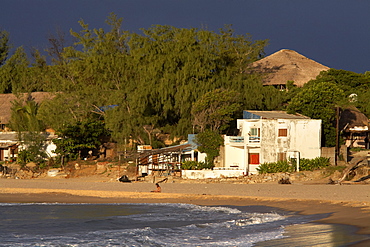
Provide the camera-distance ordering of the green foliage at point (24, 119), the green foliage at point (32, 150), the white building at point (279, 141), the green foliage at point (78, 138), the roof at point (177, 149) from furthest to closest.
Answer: the green foliage at point (24, 119) < the green foliage at point (32, 150) < the green foliage at point (78, 138) < the roof at point (177, 149) < the white building at point (279, 141)

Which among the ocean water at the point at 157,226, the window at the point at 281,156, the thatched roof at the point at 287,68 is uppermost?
the thatched roof at the point at 287,68

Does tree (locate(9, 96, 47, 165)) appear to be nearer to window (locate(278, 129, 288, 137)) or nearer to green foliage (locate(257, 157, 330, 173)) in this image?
green foliage (locate(257, 157, 330, 173))

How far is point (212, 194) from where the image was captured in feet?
83.4

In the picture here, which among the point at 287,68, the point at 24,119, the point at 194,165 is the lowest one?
Result: the point at 194,165

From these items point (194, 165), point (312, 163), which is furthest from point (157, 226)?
point (312, 163)

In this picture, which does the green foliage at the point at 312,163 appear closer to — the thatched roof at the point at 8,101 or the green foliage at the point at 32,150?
the green foliage at the point at 32,150

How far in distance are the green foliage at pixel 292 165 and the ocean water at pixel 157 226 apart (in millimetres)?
9467

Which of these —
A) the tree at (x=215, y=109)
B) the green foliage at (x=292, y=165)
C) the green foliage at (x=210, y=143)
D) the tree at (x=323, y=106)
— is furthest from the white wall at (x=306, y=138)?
the tree at (x=215, y=109)

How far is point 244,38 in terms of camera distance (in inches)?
2013

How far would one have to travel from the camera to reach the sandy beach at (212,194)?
20484 mm

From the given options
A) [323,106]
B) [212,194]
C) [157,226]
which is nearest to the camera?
[157,226]

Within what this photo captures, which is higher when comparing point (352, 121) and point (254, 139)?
point (352, 121)

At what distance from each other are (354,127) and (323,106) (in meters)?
5.11

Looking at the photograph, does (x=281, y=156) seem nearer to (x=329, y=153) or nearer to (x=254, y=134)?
(x=254, y=134)
